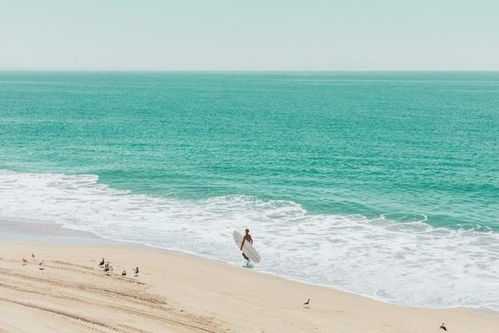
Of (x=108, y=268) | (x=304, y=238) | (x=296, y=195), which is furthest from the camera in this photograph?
(x=296, y=195)

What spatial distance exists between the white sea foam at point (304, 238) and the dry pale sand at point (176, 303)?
2.58 m

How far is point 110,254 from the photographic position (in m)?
32.3

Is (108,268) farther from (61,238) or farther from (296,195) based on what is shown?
(296,195)

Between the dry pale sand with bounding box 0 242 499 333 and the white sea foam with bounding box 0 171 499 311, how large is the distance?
2.58 m

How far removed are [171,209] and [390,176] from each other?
26.3 m

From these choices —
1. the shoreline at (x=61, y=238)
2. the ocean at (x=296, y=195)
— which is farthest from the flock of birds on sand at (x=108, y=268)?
the ocean at (x=296, y=195)

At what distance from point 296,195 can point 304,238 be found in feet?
42.8

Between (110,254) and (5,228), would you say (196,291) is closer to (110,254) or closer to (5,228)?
(110,254)

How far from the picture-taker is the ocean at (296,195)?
1288 inches

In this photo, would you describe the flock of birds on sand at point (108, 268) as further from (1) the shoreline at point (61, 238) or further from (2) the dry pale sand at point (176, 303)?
(1) the shoreline at point (61, 238)

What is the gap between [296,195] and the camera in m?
50.7

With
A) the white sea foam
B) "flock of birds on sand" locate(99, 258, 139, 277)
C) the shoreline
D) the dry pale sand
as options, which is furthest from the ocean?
"flock of birds on sand" locate(99, 258, 139, 277)

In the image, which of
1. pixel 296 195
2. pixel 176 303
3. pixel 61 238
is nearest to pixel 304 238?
pixel 296 195

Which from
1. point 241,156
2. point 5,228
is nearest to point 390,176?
point 241,156
